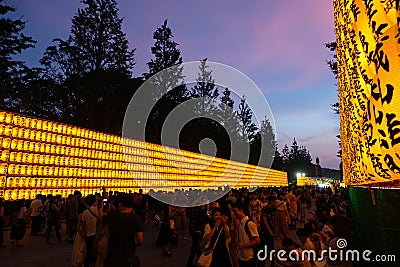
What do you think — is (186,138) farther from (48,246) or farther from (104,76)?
(48,246)

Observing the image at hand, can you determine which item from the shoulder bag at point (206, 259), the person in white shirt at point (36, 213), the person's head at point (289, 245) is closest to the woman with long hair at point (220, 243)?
the shoulder bag at point (206, 259)

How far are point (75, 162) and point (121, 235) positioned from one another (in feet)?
45.3

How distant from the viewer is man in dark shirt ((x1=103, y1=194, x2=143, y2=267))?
4027 millimetres

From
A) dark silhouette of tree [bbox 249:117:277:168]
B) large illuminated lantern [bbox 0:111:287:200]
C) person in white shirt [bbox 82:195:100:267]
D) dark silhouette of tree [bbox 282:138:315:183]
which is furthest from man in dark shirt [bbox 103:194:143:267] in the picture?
dark silhouette of tree [bbox 282:138:315:183]

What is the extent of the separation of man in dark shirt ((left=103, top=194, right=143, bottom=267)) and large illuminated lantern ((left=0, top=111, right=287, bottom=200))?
10.9 m

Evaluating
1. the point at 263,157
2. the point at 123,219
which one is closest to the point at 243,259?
the point at 123,219

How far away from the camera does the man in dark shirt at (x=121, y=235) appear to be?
4027 millimetres

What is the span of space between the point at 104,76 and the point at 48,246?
75.1ft

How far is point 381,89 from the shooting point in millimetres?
3270

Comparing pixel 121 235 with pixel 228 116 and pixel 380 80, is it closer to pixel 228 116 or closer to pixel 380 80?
pixel 380 80

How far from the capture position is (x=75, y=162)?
1656 centimetres

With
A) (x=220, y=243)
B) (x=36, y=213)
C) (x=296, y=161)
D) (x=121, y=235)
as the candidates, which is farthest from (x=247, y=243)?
(x=296, y=161)

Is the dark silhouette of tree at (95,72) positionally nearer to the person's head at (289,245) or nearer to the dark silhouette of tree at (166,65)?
the dark silhouette of tree at (166,65)

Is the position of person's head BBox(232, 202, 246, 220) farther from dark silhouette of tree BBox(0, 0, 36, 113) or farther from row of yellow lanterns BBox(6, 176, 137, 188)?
dark silhouette of tree BBox(0, 0, 36, 113)
